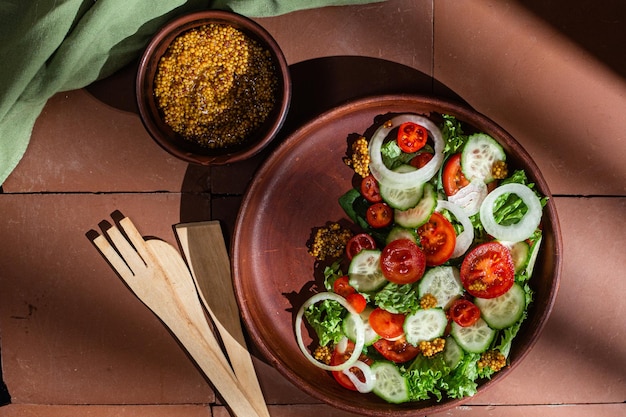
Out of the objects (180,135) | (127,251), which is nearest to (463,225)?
(180,135)

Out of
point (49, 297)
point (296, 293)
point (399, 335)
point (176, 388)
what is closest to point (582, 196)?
point (399, 335)

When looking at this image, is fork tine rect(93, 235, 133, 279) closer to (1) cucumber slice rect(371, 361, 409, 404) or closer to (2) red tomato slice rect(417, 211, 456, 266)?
(1) cucumber slice rect(371, 361, 409, 404)

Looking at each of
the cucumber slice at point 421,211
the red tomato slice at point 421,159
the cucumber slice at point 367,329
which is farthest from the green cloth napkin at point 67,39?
the cucumber slice at point 367,329

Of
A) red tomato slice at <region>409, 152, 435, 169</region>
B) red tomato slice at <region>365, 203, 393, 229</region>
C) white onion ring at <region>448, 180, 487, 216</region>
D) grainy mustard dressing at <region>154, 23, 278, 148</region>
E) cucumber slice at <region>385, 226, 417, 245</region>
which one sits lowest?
cucumber slice at <region>385, 226, 417, 245</region>

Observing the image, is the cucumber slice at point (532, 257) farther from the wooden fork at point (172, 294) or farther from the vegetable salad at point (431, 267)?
the wooden fork at point (172, 294)

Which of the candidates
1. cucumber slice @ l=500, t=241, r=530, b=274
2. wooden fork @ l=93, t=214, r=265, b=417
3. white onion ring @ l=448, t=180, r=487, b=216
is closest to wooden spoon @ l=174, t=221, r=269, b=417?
wooden fork @ l=93, t=214, r=265, b=417

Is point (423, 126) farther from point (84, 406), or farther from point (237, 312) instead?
point (84, 406)

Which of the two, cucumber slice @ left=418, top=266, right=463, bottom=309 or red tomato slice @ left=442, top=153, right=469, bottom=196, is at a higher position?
red tomato slice @ left=442, top=153, right=469, bottom=196
